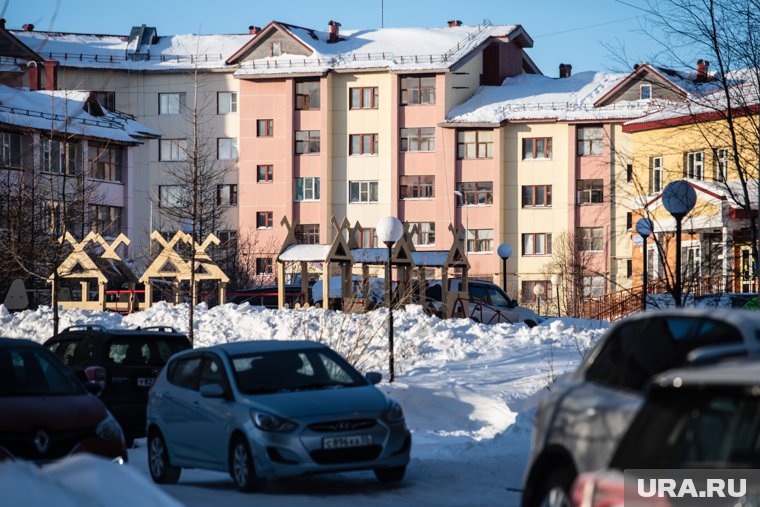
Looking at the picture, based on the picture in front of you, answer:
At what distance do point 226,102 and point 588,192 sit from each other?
81.2 ft

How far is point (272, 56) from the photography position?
8488 cm

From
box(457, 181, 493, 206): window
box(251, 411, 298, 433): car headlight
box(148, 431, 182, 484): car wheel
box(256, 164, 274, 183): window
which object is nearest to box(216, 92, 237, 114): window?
box(256, 164, 274, 183): window

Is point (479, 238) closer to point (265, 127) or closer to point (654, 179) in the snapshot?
point (265, 127)

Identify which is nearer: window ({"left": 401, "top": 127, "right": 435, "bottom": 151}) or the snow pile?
the snow pile

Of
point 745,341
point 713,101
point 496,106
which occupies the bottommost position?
point 745,341

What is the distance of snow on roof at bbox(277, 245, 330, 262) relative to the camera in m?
36.1

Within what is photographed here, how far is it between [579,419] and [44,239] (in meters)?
37.9

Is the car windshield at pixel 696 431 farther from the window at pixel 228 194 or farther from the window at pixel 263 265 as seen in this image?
the window at pixel 228 194

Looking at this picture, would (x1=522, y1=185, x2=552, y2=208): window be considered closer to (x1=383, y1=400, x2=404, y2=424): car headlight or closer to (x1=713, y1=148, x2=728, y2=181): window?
(x1=713, y1=148, x2=728, y2=181): window

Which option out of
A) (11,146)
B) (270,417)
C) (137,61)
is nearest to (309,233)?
(137,61)

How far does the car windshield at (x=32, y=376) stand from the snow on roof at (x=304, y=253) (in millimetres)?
22405

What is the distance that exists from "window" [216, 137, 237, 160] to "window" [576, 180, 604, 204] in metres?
23.2

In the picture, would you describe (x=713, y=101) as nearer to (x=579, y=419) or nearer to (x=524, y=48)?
(x=579, y=419)

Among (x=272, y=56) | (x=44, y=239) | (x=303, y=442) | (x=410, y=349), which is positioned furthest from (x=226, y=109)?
(x=303, y=442)
